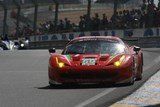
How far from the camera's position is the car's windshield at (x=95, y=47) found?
1348cm

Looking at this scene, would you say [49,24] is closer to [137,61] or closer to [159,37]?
[159,37]

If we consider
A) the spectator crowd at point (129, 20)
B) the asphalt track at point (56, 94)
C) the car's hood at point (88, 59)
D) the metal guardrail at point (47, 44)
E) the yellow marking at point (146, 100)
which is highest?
the car's hood at point (88, 59)

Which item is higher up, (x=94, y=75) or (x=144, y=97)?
(x=144, y=97)

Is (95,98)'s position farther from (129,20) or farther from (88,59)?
(129,20)

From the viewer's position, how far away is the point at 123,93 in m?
11.3

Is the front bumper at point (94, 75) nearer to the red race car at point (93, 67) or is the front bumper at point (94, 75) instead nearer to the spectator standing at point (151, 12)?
the red race car at point (93, 67)

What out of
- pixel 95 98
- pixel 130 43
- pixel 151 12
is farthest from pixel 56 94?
pixel 130 43

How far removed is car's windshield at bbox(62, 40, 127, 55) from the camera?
44.2 ft

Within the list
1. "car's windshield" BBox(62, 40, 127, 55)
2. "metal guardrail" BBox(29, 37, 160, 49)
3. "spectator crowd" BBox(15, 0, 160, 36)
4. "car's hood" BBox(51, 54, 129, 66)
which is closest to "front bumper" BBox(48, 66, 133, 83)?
"car's hood" BBox(51, 54, 129, 66)

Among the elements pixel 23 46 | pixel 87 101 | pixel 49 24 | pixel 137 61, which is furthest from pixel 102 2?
pixel 87 101

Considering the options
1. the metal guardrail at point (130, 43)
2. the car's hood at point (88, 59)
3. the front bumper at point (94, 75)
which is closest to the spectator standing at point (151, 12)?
the metal guardrail at point (130, 43)

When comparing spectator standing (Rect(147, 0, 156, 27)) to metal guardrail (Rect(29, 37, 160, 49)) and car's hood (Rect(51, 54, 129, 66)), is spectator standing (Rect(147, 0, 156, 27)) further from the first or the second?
car's hood (Rect(51, 54, 129, 66))

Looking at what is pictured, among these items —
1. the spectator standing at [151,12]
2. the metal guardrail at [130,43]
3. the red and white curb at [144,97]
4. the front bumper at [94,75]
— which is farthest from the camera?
the metal guardrail at [130,43]

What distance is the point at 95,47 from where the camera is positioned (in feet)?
45.0
